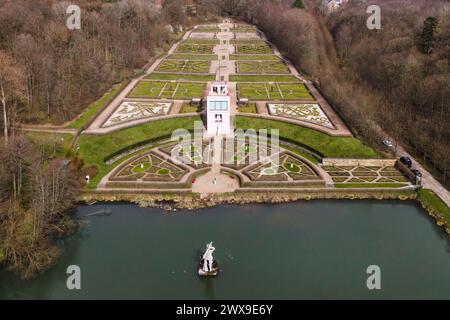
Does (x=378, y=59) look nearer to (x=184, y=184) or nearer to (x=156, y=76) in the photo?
(x=156, y=76)

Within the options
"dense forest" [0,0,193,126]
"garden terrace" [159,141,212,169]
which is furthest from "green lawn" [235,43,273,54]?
"garden terrace" [159,141,212,169]

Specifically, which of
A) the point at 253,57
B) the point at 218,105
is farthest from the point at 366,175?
the point at 253,57

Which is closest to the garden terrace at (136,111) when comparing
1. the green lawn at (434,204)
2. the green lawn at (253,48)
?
the green lawn at (434,204)

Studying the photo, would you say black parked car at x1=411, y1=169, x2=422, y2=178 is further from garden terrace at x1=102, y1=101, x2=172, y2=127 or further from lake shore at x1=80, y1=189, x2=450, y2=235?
garden terrace at x1=102, y1=101, x2=172, y2=127

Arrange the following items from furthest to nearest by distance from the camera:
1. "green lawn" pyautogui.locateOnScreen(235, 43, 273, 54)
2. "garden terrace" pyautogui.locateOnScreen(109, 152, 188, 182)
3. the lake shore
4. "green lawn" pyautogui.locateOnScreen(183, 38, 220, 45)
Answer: "green lawn" pyautogui.locateOnScreen(183, 38, 220, 45)
"green lawn" pyautogui.locateOnScreen(235, 43, 273, 54)
"garden terrace" pyautogui.locateOnScreen(109, 152, 188, 182)
the lake shore

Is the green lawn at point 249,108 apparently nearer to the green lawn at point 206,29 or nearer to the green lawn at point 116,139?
the green lawn at point 116,139

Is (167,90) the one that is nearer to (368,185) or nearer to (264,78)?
(264,78)
